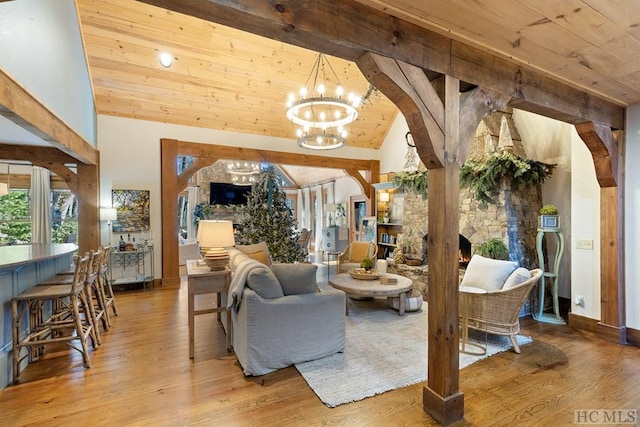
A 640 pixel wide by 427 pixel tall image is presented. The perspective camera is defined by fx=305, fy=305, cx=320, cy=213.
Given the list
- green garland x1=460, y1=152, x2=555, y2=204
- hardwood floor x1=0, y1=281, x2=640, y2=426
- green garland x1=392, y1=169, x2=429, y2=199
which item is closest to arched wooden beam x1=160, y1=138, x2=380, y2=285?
hardwood floor x1=0, y1=281, x2=640, y2=426

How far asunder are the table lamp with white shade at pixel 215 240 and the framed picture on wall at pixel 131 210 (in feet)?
11.1

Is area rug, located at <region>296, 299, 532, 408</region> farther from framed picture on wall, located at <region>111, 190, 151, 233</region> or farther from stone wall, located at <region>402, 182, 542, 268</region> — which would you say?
framed picture on wall, located at <region>111, 190, 151, 233</region>

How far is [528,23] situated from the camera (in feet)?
6.25

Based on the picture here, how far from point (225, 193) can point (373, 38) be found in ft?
33.7

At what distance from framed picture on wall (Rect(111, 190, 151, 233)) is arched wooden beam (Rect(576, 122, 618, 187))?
680 centimetres

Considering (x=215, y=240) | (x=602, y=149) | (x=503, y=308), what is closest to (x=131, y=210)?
(x=215, y=240)

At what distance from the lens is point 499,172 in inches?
171

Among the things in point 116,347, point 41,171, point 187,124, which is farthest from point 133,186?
point 116,347

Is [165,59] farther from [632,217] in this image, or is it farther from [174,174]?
[632,217]

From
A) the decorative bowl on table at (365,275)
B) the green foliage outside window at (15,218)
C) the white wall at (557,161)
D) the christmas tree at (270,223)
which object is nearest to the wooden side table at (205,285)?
the decorative bowl on table at (365,275)

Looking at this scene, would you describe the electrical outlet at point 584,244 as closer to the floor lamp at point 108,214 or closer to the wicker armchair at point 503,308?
the wicker armchair at point 503,308

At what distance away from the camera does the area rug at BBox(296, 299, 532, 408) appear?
246cm

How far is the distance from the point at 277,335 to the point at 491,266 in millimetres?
2500

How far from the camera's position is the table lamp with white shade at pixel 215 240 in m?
3.26
